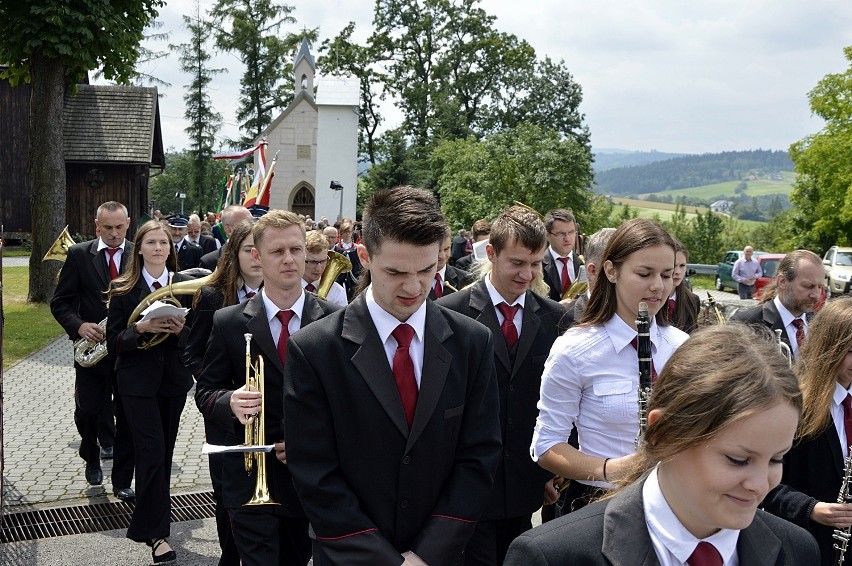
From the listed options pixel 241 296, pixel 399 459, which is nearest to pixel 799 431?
pixel 399 459

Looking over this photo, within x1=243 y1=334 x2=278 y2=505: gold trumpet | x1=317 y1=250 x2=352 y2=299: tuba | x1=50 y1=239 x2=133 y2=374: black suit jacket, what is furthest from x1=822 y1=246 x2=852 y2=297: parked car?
x1=243 y1=334 x2=278 y2=505: gold trumpet

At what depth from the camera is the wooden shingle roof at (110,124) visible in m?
37.2

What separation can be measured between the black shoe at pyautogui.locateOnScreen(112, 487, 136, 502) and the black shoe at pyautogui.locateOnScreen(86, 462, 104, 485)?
1.13 feet

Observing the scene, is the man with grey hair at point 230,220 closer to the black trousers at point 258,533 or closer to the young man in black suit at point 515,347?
the young man in black suit at point 515,347

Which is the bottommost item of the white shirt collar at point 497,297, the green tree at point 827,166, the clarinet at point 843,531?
the clarinet at point 843,531

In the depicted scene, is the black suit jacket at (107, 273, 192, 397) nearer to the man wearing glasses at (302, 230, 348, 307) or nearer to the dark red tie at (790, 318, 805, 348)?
the man wearing glasses at (302, 230, 348, 307)

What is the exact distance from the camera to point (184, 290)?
6.20 metres

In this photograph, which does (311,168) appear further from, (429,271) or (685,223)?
(429,271)

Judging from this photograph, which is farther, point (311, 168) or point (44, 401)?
point (311, 168)

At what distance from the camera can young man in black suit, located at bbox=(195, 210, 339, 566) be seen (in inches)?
175

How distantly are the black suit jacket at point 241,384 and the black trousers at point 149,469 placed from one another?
69.1 inches

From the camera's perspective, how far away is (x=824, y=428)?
3.80m

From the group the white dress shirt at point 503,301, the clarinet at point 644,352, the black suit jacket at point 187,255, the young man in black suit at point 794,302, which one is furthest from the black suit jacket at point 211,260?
the clarinet at point 644,352

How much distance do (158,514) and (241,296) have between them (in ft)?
5.89
